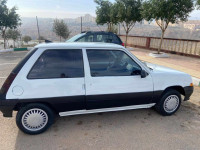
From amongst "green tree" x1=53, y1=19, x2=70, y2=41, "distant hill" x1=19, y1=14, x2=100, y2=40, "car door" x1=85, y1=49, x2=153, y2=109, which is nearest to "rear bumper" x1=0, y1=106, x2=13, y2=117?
"car door" x1=85, y1=49, x2=153, y2=109

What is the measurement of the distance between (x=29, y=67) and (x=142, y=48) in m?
13.3

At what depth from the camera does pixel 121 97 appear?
3369 mm

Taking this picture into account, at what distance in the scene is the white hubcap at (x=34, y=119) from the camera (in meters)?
3.04

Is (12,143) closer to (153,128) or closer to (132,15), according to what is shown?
(153,128)

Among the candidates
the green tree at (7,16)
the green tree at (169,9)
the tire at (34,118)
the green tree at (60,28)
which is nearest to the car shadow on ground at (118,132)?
the tire at (34,118)

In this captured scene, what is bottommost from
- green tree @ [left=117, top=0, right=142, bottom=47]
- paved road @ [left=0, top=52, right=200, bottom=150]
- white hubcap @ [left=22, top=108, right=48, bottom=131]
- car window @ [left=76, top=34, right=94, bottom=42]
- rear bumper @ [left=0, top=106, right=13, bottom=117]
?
paved road @ [left=0, top=52, right=200, bottom=150]

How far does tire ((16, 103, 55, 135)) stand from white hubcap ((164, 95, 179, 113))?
8.38 feet

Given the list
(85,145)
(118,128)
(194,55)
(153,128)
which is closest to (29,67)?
(85,145)

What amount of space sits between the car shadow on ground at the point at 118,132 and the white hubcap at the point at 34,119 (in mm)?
169

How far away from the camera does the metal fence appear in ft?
33.8

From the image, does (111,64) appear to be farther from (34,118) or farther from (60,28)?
(60,28)

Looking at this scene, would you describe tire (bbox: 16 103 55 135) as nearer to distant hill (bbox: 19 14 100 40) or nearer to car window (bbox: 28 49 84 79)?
car window (bbox: 28 49 84 79)

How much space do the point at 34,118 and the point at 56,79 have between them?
848mm

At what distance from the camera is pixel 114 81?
3.25 metres
